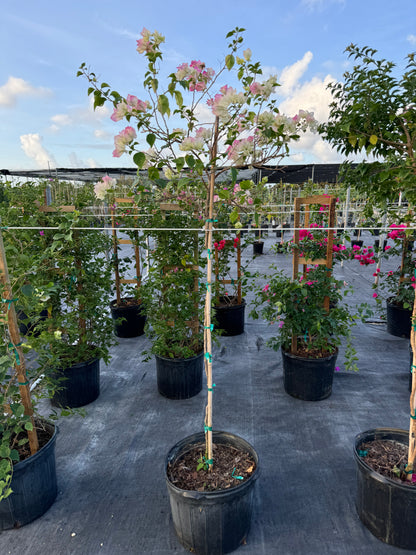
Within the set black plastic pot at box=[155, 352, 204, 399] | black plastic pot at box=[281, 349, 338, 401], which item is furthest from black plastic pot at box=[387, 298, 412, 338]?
black plastic pot at box=[155, 352, 204, 399]

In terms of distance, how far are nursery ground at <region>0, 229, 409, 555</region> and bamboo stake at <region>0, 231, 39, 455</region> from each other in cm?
46

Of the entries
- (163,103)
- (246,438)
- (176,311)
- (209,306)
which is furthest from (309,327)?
(163,103)

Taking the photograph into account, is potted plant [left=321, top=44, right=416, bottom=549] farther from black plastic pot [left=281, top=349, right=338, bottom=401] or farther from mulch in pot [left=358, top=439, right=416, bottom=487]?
black plastic pot [left=281, top=349, right=338, bottom=401]

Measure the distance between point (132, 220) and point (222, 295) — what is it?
1441 millimetres

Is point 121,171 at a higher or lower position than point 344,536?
higher

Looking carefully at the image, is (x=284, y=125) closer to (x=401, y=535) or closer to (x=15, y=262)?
(x=15, y=262)

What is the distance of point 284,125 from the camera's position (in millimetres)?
1369

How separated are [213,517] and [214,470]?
222 mm

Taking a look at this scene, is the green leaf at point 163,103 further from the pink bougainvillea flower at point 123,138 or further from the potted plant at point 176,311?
the potted plant at point 176,311

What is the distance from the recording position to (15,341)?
70.8 inches

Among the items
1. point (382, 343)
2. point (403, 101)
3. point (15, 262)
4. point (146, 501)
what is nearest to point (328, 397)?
point (382, 343)

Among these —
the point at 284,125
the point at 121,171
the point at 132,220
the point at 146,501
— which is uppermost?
the point at 121,171

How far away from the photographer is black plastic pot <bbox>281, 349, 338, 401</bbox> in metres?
2.81

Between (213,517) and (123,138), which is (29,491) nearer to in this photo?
(213,517)
